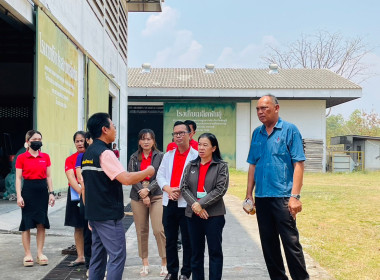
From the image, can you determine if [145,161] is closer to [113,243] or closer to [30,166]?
[30,166]

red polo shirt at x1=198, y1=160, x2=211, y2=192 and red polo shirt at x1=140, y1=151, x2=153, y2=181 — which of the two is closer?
red polo shirt at x1=198, y1=160, x2=211, y2=192

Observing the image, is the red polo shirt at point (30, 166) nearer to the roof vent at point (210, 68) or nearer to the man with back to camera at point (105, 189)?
the man with back to camera at point (105, 189)

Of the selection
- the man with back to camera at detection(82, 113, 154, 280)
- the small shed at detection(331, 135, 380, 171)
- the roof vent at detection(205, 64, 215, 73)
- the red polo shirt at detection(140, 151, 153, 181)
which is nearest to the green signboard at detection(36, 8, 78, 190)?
the red polo shirt at detection(140, 151, 153, 181)

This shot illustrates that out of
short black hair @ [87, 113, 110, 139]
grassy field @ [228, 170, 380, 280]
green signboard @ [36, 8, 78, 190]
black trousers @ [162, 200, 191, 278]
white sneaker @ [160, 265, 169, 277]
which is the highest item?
green signboard @ [36, 8, 78, 190]

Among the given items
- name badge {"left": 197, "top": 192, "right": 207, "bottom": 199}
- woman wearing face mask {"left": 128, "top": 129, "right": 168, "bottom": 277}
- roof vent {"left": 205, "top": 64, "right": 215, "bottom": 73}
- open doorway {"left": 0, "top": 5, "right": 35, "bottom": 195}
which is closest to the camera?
name badge {"left": 197, "top": 192, "right": 207, "bottom": 199}

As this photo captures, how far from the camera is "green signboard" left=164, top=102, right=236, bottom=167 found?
1239 inches

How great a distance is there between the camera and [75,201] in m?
5.89

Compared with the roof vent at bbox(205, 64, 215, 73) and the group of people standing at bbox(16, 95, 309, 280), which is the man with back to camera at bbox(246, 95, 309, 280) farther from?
the roof vent at bbox(205, 64, 215, 73)

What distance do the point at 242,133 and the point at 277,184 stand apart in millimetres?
27125

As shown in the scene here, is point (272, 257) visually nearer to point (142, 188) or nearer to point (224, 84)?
point (142, 188)

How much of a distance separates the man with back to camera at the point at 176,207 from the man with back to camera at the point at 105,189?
1194 mm

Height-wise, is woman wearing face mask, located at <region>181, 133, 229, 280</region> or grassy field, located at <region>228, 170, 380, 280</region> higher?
woman wearing face mask, located at <region>181, 133, 229, 280</region>

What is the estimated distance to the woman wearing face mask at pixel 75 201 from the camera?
569 cm

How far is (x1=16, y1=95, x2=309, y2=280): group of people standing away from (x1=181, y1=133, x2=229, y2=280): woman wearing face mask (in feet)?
0.03
